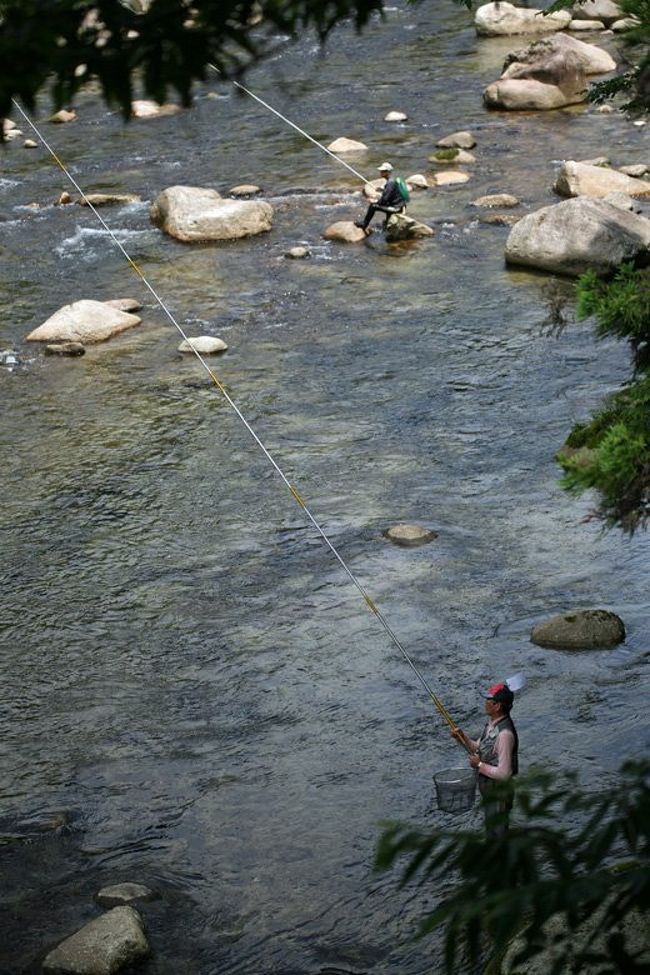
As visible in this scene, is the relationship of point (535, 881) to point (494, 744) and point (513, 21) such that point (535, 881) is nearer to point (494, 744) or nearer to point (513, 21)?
point (494, 744)

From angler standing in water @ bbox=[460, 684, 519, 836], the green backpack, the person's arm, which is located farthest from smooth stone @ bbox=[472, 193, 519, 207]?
the person's arm

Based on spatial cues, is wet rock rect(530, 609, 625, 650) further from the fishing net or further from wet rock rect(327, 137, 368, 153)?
wet rock rect(327, 137, 368, 153)

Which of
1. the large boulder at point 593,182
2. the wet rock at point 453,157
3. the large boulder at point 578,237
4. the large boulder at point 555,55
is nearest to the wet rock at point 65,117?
the wet rock at point 453,157

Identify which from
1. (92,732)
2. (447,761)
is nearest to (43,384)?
(92,732)

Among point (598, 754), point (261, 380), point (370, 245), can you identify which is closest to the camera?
point (598, 754)

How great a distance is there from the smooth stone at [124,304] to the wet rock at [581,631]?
894 cm

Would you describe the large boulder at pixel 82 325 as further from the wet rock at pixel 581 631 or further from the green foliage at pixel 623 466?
the green foliage at pixel 623 466

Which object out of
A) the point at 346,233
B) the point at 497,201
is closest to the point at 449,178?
the point at 497,201

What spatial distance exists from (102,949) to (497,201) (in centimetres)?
1523

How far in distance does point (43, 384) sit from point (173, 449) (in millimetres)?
2600

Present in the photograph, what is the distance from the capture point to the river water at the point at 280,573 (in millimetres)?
8484

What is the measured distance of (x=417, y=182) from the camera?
2200 cm

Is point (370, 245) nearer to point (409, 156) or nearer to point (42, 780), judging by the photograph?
point (409, 156)

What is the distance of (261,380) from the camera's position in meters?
15.8
